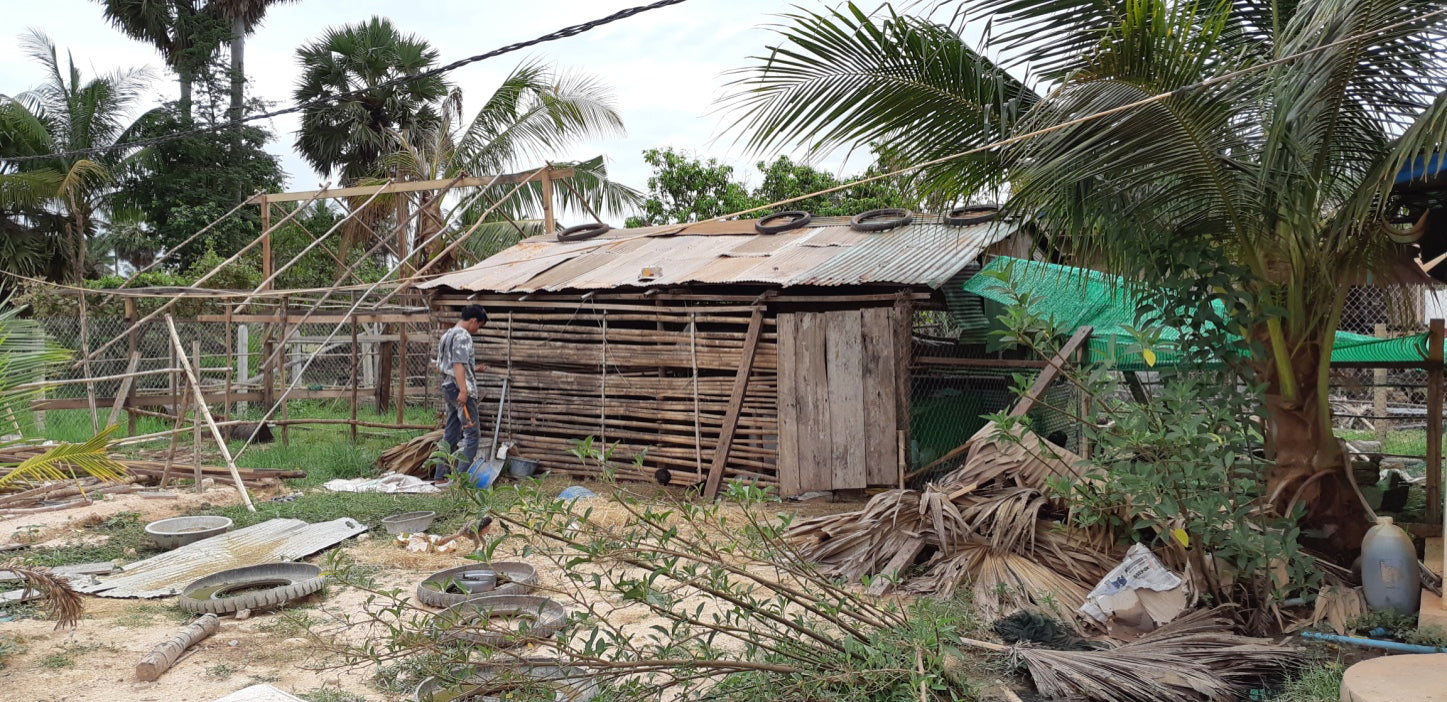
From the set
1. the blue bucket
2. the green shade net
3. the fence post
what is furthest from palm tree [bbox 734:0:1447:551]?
the blue bucket

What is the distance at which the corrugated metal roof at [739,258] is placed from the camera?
8.62m

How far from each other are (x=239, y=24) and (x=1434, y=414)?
1048 inches

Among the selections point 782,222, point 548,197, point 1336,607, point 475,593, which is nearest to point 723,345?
point 782,222

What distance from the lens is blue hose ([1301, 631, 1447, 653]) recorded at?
438cm

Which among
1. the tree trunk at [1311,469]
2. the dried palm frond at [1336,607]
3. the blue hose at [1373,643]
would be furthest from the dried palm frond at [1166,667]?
the tree trunk at [1311,469]

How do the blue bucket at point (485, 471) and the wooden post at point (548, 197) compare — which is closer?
the blue bucket at point (485, 471)

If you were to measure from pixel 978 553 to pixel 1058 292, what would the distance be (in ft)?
9.74

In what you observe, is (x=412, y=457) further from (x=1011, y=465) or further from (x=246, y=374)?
(x=1011, y=465)

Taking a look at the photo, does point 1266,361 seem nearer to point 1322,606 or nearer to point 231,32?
point 1322,606

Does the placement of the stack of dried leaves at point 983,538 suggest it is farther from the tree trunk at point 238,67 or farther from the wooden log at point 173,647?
the tree trunk at point 238,67

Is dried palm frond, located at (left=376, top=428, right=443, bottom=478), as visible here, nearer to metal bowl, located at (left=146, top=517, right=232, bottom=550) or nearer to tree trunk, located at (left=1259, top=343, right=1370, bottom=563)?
metal bowl, located at (left=146, top=517, right=232, bottom=550)

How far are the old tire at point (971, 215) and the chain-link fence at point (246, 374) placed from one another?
6.26m

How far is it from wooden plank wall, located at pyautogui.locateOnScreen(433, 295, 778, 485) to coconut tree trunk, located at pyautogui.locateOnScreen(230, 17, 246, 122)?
54.2 feet

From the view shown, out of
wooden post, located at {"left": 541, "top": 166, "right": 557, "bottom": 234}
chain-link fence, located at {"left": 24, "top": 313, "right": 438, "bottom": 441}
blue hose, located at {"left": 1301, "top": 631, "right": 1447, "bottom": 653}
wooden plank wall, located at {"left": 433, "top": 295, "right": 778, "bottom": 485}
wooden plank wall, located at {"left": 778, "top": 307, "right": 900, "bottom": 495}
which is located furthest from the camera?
chain-link fence, located at {"left": 24, "top": 313, "right": 438, "bottom": 441}
